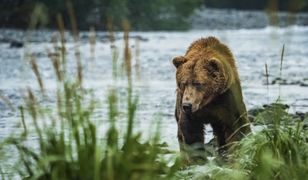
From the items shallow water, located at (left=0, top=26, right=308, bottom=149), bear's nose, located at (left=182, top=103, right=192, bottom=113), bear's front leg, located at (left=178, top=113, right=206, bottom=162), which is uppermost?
bear's nose, located at (left=182, top=103, right=192, bottom=113)

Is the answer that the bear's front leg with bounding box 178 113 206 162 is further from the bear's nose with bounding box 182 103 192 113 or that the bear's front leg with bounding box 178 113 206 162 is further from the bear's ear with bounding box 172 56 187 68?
the bear's ear with bounding box 172 56 187 68

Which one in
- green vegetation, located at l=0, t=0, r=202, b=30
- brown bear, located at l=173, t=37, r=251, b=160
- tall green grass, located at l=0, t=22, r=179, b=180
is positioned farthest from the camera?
green vegetation, located at l=0, t=0, r=202, b=30

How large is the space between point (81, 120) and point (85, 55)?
18913mm

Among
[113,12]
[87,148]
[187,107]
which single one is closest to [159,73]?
[187,107]

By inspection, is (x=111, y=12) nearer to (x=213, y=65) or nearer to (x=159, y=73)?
(x=159, y=73)

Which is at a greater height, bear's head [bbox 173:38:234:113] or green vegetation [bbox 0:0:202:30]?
bear's head [bbox 173:38:234:113]

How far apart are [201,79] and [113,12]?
29.5m

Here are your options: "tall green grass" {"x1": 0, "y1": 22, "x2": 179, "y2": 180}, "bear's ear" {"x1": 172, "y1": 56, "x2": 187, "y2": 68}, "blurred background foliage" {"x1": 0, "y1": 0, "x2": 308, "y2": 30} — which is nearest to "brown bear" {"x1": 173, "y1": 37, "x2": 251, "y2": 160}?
"bear's ear" {"x1": 172, "y1": 56, "x2": 187, "y2": 68}

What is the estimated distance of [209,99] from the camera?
670 cm

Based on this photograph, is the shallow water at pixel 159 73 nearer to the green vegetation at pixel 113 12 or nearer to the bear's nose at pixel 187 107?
the bear's nose at pixel 187 107

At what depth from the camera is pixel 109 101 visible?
447 centimetres

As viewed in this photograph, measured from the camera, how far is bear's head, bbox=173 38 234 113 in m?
6.60

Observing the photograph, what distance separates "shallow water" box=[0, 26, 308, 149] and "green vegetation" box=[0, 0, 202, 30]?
500cm

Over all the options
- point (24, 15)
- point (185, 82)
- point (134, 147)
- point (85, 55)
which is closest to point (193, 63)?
point (185, 82)
